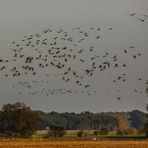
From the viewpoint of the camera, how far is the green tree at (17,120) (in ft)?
572

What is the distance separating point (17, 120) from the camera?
177 metres

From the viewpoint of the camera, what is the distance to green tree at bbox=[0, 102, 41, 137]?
174250 millimetres

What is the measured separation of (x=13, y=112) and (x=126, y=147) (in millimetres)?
96686

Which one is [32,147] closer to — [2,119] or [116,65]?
[116,65]

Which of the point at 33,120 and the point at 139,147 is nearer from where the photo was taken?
the point at 139,147

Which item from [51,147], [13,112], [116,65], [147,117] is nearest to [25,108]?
[13,112]

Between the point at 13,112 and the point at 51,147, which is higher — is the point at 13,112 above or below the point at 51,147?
above

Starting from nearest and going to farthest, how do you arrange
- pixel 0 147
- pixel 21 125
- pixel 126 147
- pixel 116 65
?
pixel 116 65 < pixel 0 147 < pixel 126 147 < pixel 21 125

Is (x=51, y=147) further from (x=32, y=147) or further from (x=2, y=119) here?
(x=2, y=119)

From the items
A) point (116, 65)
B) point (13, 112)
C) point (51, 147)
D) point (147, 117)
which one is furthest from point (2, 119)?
point (116, 65)

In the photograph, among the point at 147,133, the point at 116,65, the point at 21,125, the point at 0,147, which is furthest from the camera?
the point at 21,125

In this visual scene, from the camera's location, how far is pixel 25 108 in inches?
7141

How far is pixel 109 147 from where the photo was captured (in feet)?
283

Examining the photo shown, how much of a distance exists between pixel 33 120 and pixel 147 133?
43296mm
